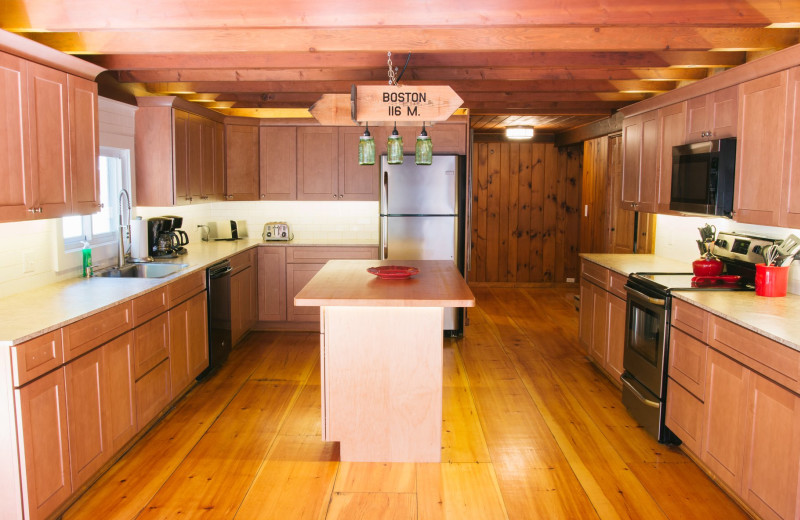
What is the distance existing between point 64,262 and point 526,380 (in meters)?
3.24

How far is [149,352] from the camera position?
362 centimetres

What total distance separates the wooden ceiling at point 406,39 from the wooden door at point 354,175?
1473mm

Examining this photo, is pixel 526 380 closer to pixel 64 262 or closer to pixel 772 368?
pixel 772 368

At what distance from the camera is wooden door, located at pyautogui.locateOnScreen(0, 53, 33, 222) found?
279 cm

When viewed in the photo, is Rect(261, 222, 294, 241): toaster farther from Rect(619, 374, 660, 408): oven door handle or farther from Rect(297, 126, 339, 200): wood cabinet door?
Rect(619, 374, 660, 408): oven door handle

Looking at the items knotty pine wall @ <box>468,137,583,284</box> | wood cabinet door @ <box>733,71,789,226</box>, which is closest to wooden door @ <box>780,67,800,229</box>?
wood cabinet door @ <box>733,71,789,226</box>

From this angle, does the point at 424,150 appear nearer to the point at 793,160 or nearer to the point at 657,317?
the point at 657,317

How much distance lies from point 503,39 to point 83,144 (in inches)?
92.8

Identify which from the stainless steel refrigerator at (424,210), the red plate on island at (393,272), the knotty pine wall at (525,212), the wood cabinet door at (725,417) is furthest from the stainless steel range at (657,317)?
the knotty pine wall at (525,212)

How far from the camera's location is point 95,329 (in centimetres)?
298

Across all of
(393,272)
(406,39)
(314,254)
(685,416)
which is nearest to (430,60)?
(406,39)

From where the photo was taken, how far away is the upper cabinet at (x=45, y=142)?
2838mm

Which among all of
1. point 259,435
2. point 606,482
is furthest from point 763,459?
point 259,435

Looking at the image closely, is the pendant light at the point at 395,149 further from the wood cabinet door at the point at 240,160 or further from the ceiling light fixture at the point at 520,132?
the ceiling light fixture at the point at 520,132
